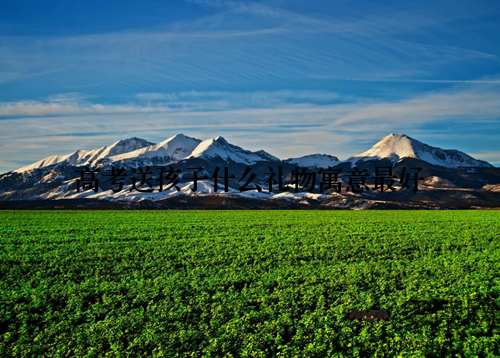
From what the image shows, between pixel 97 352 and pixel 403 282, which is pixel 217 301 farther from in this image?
pixel 403 282

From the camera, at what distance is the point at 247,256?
909 inches

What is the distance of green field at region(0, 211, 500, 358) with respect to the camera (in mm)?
11992

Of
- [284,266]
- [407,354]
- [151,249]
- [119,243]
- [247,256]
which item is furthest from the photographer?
[119,243]

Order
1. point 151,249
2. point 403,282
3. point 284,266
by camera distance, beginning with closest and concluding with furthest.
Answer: point 403,282
point 284,266
point 151,249

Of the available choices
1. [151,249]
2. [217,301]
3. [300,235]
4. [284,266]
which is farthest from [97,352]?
[300,235]

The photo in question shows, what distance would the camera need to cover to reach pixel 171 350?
465 inches

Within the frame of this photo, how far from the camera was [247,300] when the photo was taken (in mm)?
15133

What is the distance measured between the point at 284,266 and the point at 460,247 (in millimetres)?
14324

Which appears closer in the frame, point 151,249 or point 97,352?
point 97,352

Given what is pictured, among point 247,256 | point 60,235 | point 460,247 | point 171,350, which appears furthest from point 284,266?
point 60,235

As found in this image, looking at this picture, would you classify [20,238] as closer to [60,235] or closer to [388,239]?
[60,235]

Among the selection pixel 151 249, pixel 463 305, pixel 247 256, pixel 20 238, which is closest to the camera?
pixel 463 305

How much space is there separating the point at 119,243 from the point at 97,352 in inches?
697

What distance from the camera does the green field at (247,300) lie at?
39.3 feet
